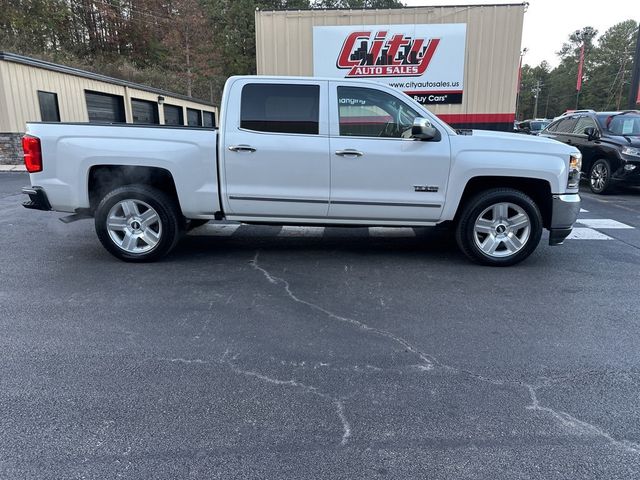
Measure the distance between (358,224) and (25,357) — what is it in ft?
11.1

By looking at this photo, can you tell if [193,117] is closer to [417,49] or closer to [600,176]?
[417,49]

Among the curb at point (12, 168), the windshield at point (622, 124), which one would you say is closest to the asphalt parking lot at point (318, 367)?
the windshield at point (622, 124)

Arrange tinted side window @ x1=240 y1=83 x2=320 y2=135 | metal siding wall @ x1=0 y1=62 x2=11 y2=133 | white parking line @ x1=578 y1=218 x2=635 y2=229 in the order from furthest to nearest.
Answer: metal siding wall @ x1=0 y1=62 x2=11 y2=133
white parking line @ x1=578 y1=218 x2=635 y2=229
tinted side window @ x1=240 y1=83 x2=320 y2=135

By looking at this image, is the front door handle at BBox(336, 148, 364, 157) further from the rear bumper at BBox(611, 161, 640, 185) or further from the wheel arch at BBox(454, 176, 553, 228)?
the rear bumper at BBox(611, 161, 640, 185)

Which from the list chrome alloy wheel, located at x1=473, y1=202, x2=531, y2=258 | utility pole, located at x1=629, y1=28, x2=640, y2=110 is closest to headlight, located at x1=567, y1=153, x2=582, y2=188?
chrome alloy wheel, located at x1=473, y1=202, x2=531, y2=258

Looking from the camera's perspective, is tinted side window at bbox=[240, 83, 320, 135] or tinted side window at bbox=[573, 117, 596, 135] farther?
tinted side window at bbox=[573, 117, 596, 135]

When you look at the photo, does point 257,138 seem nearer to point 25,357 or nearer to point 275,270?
point 275,270

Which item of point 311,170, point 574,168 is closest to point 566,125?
point 574,168

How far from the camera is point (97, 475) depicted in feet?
7.05

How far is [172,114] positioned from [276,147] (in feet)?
74.7

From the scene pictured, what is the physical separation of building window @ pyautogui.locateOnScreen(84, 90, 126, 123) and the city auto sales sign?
10595 mm

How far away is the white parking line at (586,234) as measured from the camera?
257 inches

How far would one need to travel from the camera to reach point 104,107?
19.1 meters

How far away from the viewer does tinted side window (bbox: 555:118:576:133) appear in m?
11.9
